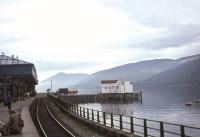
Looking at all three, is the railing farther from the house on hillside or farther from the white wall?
the white wall

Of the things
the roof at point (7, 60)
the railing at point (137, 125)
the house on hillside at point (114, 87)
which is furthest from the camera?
the house on hillside at point (114, 87)

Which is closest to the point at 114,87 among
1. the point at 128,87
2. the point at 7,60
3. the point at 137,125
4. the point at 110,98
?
the point at 110,98

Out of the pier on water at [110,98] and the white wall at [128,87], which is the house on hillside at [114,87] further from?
the pier on water at [110,98]

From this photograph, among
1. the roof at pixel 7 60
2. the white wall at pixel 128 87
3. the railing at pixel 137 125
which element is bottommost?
the railing at pixel 137 125

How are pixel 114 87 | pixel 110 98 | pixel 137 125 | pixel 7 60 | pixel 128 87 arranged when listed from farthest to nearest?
pixel 128 87
pixel 114 87
pixel 110 98
pixel 7 60
pixel 137 125

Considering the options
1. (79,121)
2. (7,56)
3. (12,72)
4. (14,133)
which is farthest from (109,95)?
(14,133)

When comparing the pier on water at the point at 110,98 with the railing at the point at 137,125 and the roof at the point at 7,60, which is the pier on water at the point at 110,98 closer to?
the roof at the point at 7,60

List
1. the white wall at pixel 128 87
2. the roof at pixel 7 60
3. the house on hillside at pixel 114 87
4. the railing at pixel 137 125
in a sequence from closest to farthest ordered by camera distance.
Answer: the railing at pixel 137 125
the roof at pixel 7 60
the house on hillside at pixel 114 87
the white wall at pixel 128 87

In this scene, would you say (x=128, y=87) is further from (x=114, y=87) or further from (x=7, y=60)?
(x=7, y=60)

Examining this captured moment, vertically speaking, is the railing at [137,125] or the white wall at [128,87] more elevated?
the white wall at [128,87]

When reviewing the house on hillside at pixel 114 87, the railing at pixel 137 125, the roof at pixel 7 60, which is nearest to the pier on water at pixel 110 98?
the house on hillside at pixel 114 87

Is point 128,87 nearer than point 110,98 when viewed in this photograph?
No

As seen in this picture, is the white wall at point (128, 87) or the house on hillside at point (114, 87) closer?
the house on hillside at point (114, 87)

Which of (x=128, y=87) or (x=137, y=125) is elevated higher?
(x=128, y=87)
